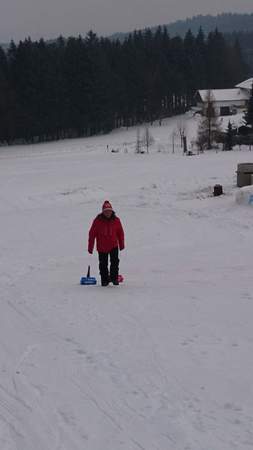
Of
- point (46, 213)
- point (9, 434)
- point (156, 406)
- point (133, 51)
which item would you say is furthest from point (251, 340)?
point (133, 51)

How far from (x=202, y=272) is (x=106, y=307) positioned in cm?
309

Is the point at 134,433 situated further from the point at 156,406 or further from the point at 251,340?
the point at 251,340

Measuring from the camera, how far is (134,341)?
7.10 metres

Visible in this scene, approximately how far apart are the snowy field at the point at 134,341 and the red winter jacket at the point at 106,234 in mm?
774

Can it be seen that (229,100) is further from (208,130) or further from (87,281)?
(87,281)

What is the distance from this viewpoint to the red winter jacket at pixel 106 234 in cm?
1027

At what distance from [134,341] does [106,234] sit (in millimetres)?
3446

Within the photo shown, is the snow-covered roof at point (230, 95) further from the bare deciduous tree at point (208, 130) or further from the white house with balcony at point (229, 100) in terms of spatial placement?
the bare deciduous tree at point (208, 130)

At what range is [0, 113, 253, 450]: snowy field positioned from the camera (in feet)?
16.5

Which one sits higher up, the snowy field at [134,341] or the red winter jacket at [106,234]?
the red winter jacket at [106,234]

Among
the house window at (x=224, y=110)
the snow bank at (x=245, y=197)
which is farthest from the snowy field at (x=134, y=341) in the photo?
the house window at (x=224, y=110)

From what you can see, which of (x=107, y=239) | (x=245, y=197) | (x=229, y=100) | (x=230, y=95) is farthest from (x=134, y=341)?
(x=230, y=95)

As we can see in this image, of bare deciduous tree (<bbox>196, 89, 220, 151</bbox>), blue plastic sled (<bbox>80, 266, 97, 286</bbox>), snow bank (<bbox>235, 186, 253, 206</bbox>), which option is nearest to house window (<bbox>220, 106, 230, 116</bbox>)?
bare deciduous tree (<bbox>196, 89, 220, 151</bbox>)

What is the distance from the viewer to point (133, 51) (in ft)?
287
